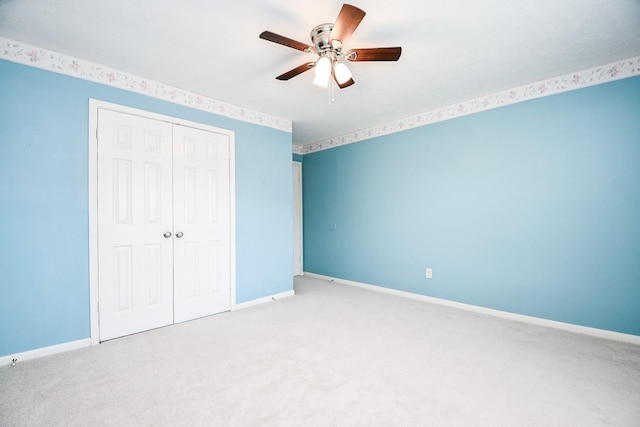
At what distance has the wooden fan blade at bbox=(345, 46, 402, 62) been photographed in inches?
73.2

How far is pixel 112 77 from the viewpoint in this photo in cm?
261

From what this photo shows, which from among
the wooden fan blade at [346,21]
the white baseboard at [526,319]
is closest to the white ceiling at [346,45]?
the wooden fan blade at [346,21]

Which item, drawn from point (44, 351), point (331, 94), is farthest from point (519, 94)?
point (44, 351)

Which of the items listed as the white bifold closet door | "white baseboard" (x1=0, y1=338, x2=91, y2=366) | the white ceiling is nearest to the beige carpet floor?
"white baseboard" (x1=0, y1=338, x2=91, y2=366)

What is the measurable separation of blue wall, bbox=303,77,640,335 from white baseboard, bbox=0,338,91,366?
3.46 m

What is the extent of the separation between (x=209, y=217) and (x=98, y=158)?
1.17 meters

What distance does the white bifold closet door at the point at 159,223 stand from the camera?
2.60 meters

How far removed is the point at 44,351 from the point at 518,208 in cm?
464

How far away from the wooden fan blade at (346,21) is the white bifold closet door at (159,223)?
208 cm

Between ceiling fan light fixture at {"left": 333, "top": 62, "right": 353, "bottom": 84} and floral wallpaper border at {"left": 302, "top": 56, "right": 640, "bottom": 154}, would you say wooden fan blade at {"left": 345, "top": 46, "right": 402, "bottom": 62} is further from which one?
floral wallpaper border at {"left": 302, "top": 56, "right": 640, "bottom": 154}

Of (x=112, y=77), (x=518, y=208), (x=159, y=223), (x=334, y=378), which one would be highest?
(x=112, y=77)

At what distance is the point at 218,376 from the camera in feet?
6.54

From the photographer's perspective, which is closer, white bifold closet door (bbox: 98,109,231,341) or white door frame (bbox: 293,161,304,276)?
white bifold closet door (bbox: 98,109,231,341)

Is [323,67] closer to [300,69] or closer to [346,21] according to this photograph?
[300,69]
